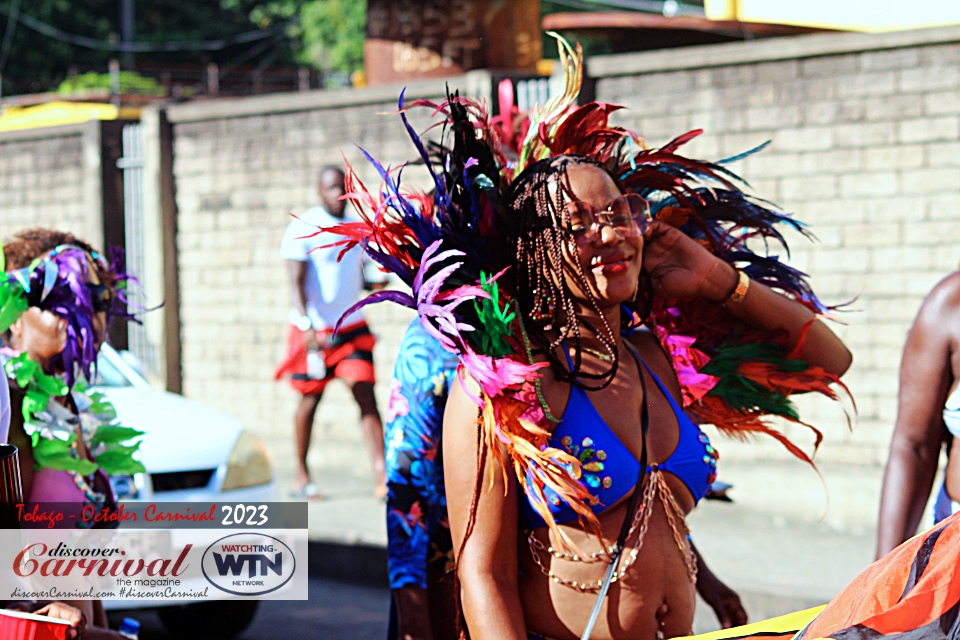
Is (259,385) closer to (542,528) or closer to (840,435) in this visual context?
(840,435)

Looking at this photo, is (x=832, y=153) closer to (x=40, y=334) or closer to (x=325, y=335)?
(x=325, y=335)

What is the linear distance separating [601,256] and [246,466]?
3.97 m

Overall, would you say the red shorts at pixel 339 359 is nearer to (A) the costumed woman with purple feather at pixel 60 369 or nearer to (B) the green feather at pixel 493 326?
(A) the costumed woman with purple feather at pixel 60 369

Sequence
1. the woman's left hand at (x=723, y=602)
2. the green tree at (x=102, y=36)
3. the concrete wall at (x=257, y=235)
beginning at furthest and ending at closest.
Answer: the green tree at (x=102, y=36) → the concrete wall at (x=257, y=235) → the woman's left hand at (x=723, y=602)

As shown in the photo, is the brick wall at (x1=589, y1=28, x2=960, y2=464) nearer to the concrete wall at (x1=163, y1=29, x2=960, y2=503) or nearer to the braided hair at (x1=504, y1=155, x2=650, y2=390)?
the concrete wall at (x1=163, y1=29, x2=960, y2=503)

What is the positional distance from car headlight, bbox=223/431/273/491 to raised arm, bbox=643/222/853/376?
366 centimetres

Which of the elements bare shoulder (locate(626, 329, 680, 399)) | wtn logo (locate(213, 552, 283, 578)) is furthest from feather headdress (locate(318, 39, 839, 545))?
wtn logo (locate(213, 552, 283, 578))

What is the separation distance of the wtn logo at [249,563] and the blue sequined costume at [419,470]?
1.26m

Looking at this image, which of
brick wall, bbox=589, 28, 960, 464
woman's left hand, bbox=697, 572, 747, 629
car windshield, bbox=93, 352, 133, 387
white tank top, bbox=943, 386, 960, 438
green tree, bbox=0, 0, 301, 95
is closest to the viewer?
woman's left hand, bbox=697, 572, 747, 629

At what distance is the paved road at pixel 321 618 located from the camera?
6262 millimetres

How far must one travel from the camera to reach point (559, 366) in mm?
2637

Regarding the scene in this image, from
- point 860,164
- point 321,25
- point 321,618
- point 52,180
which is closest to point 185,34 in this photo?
point 321,25

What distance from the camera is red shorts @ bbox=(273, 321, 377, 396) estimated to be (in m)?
8.48

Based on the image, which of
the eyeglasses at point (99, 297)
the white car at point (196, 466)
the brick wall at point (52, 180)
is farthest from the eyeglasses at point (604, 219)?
the brick wall at point (52, 180)
